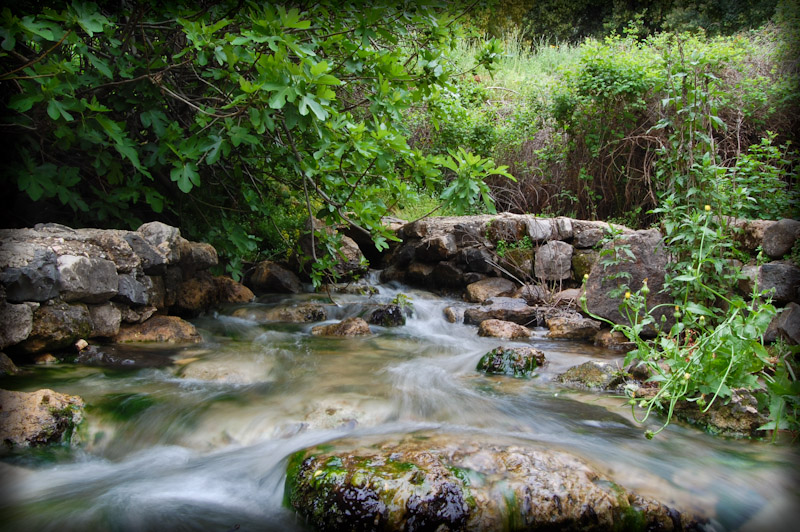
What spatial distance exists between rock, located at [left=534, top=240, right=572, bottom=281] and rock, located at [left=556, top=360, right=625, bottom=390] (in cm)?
277

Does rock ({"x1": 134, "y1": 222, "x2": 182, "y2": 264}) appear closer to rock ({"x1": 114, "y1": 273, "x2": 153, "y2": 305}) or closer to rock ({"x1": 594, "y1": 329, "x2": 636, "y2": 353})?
rock ({"x1": 114, "y1": 273, "x2": 153, "y2": 305})

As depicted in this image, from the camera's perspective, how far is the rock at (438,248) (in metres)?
6.84

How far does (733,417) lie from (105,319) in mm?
4090

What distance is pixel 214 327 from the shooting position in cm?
484

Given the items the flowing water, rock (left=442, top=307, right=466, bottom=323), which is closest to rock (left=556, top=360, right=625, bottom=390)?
the flowing water

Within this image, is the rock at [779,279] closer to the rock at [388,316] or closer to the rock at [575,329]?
the rock at [575,329]

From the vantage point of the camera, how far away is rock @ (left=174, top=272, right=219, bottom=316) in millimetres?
4934

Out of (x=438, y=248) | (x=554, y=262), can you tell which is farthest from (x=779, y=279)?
(x=438, y=248)

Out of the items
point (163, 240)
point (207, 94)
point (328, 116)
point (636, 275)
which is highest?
point (207, 94)

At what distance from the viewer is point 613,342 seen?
4.64 metres

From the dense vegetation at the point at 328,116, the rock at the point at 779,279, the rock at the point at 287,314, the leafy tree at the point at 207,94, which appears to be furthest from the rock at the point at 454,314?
the rock at the point at 779,279

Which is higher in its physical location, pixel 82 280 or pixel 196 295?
pixel 82 280

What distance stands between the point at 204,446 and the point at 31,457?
0.72 meters

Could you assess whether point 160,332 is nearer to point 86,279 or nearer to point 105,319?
point 105,319
